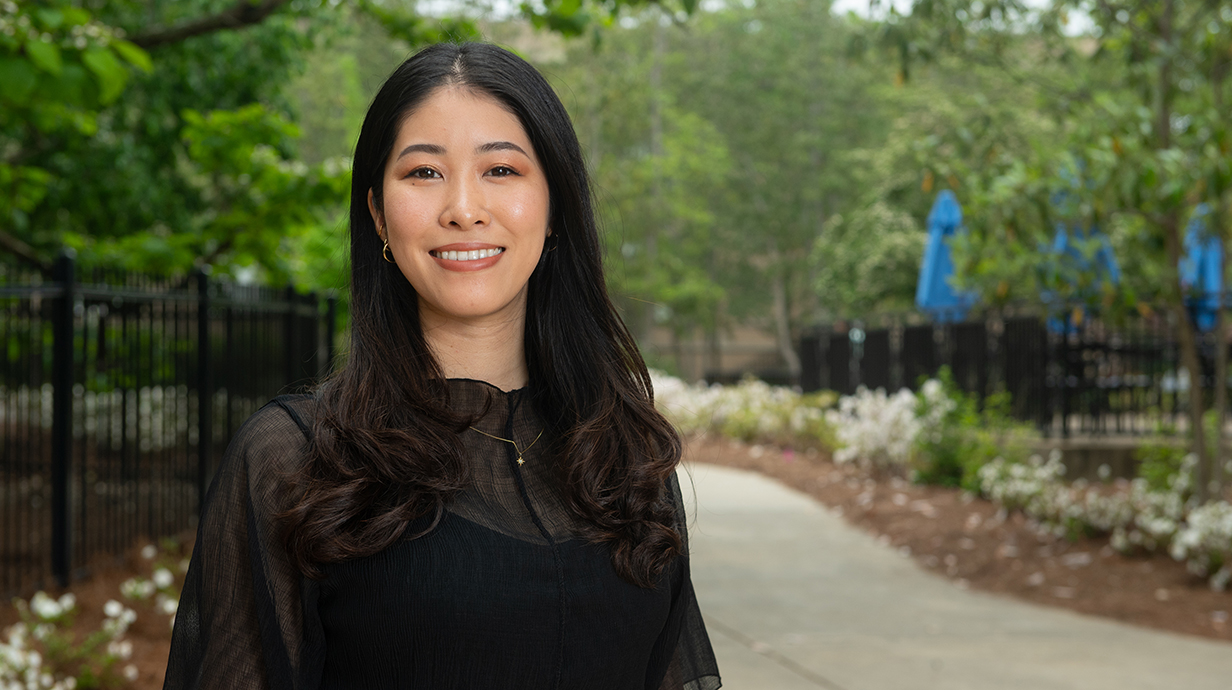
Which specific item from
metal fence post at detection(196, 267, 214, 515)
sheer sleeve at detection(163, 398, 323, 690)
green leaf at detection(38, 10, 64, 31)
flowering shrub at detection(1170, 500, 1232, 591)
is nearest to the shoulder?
sheer sleeve at detection(163, 398, 323, 690)

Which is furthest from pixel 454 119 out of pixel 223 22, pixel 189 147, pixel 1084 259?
pixel 189 147

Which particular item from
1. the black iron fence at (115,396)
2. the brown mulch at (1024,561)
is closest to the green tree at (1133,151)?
the brown mulch at (1024,561)

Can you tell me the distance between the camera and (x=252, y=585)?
1.68m

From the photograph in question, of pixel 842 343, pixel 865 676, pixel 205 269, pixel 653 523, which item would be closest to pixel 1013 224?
pixel 865 676

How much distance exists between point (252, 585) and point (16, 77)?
9.01 ft

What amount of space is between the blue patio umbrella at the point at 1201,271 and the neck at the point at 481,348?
6561 millimetres

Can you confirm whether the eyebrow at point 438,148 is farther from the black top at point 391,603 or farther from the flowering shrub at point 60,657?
the flowering shrub at point 60,657

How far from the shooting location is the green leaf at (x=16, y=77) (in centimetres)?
371

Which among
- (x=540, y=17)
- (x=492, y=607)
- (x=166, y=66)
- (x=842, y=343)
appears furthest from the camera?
(x=842, y=343)

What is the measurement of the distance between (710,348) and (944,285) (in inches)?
1274

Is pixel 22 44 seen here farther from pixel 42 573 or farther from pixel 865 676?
pixel 865 676

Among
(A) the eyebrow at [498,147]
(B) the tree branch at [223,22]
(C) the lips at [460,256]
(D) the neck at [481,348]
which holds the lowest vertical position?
(D) the neck at [481,348]

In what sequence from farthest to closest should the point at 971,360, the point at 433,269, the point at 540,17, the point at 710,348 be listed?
the point at 710,348 → the point at 971,360 → the point at 540,17 → the point at 433,269

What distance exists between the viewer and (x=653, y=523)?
1951mm
